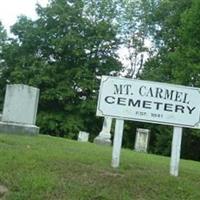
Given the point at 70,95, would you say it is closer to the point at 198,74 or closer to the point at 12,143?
the point at 198,74

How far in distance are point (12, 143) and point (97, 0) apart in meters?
35.3

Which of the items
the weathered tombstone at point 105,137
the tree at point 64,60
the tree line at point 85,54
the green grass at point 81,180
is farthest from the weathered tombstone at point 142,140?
the green grass at point 81,180

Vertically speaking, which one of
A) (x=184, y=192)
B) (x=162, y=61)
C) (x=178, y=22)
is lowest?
(x=184, y=192)

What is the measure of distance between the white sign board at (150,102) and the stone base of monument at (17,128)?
218 inches

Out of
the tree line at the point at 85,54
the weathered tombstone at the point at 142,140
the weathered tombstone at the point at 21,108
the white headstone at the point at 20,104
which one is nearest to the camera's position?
the weathered tombstone at the point at 21,108

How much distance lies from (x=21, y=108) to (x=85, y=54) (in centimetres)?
2655

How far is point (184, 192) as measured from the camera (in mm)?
7375

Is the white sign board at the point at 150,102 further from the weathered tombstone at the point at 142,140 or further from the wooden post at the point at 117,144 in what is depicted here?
the weathered tombstone at the point at 142,140

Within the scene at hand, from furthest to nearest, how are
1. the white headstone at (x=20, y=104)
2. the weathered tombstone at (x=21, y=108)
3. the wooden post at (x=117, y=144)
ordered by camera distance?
1. the white headstone at (x=20, y=104)
2. the weathered tombstone at (x=21, y=108)
3. the wooden post at (x=117, y=144)

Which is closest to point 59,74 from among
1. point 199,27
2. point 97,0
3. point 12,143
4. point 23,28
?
point 23,28

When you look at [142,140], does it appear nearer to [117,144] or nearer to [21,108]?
[21,108]

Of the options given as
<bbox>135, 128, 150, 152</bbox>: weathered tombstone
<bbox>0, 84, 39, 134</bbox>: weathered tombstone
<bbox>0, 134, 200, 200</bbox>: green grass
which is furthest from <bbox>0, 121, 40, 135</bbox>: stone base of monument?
<bbox>135, 128, 150, 152</bbox>: weathered tombstone

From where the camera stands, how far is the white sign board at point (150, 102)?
Result: 850cm

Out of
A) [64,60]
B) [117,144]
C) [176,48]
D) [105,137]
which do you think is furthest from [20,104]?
[64,60]
